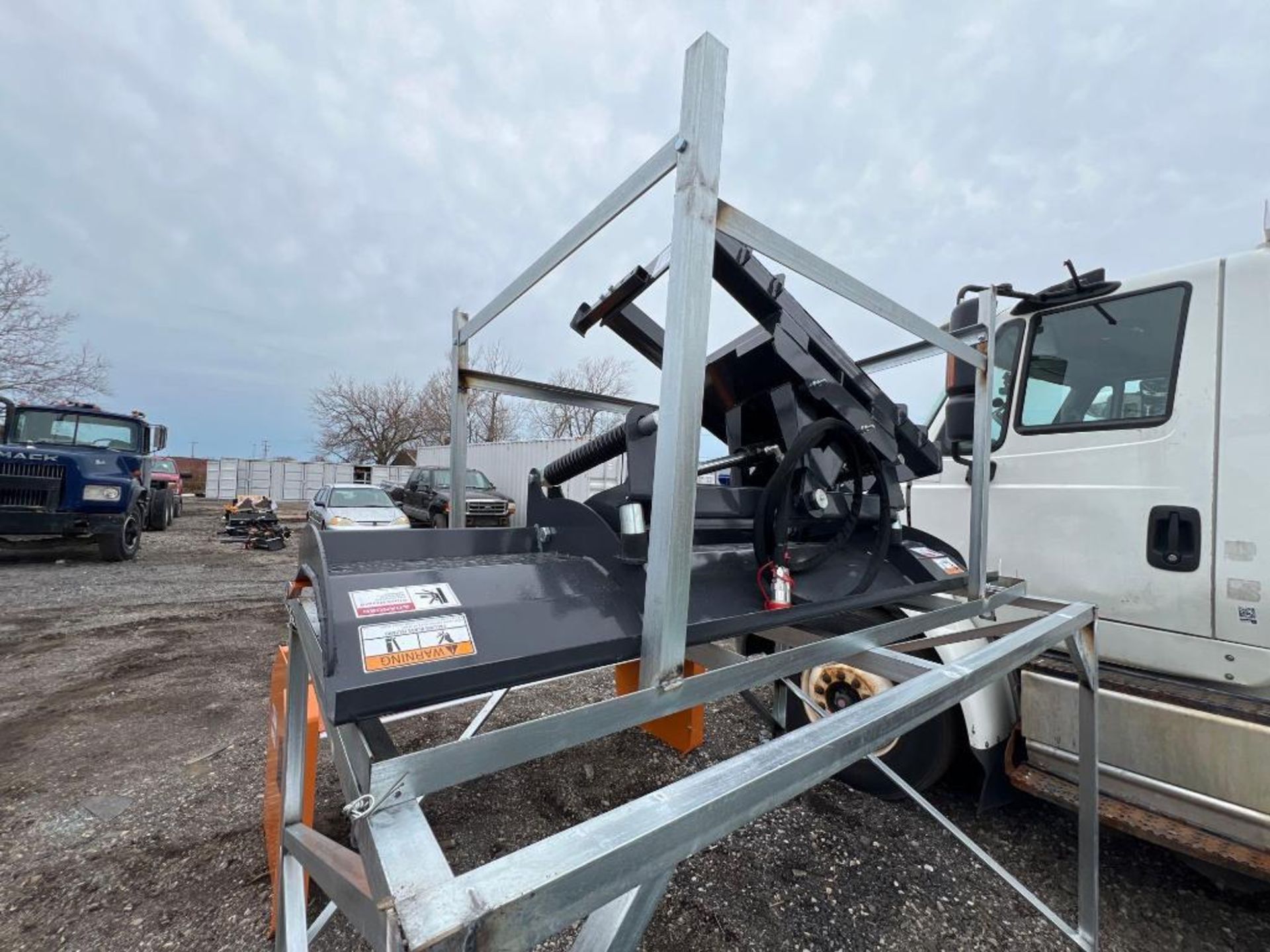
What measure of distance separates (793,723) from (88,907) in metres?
2.96

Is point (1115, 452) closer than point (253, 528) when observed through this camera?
Yes

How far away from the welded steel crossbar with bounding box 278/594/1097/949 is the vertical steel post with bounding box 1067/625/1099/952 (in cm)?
55

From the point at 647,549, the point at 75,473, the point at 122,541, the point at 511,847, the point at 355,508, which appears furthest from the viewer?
the point at 355,508

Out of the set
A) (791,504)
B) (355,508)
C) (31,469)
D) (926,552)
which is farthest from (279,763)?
(355,508)

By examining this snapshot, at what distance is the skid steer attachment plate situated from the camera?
89 centimetres

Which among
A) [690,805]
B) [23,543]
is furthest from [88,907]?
[23,543]

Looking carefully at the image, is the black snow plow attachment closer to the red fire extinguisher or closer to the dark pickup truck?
the red fire extinguisher

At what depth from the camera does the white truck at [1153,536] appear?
182 cm

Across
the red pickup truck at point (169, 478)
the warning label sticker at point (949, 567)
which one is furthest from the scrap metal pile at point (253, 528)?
the warning label sticker at point (949, 567)

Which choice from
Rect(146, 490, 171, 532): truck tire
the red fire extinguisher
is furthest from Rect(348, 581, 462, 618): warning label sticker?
Rect(146, 490, 171, 532): truck tire

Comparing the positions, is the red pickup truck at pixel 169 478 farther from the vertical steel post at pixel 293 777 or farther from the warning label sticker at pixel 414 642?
the warning label sticker at pixel 414 642

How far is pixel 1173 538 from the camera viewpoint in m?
2.01

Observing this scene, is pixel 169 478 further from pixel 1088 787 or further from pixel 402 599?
pixel 1088 787

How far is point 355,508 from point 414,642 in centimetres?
1088
